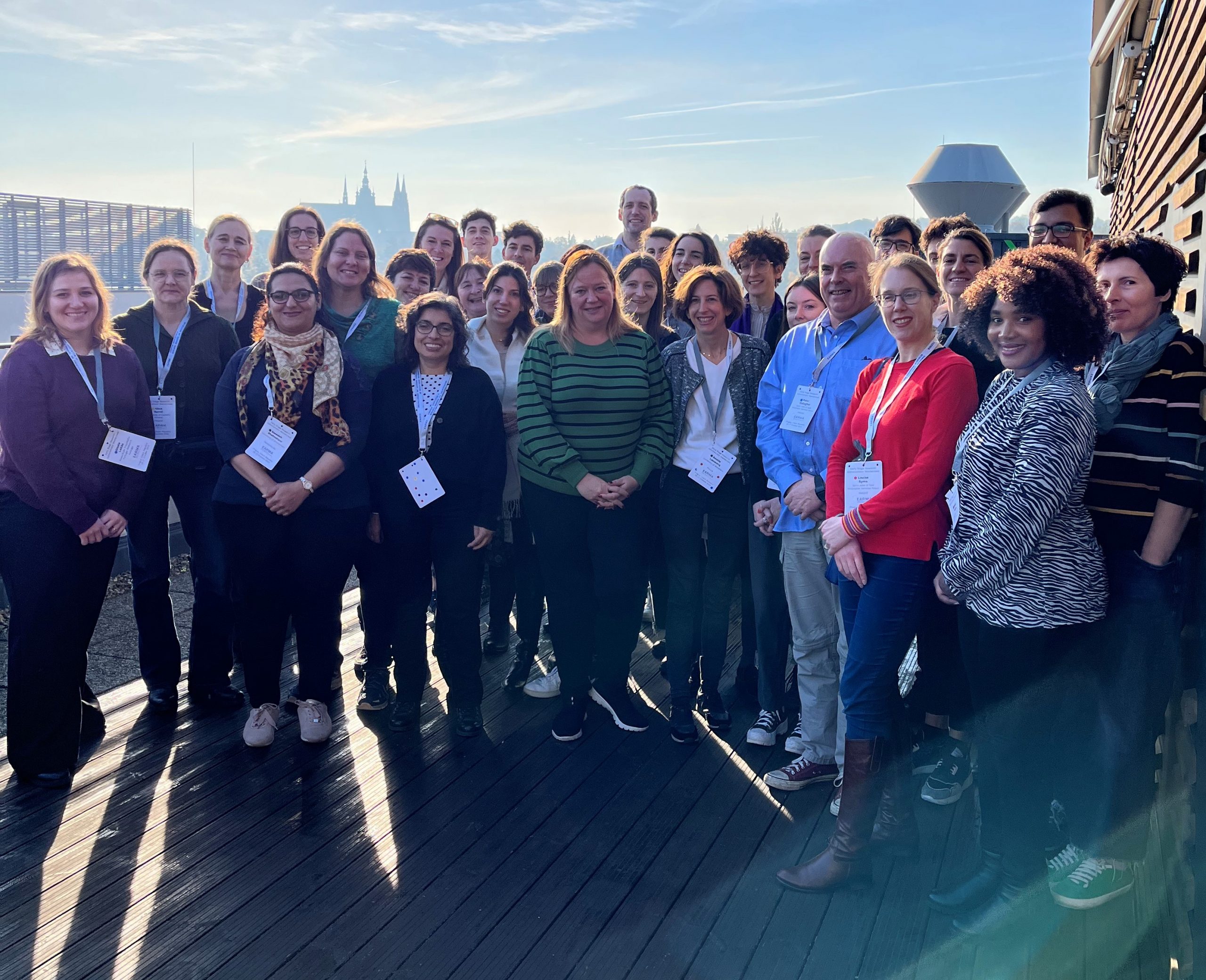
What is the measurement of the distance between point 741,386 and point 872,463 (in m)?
0.92

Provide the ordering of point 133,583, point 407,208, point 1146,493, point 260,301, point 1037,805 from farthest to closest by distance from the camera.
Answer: point 407,208 → point 260,301 → point 133,583 → point 1037,805 → point 1146,493

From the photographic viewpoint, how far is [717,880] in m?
2.61

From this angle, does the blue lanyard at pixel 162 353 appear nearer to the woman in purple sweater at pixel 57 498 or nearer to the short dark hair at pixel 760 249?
the woman in purple sweater at pixel 57 498

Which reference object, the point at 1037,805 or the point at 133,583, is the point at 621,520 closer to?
the point at 1037,805

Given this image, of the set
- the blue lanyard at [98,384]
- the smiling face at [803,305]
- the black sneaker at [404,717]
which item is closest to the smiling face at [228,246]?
the blue lanyard at [98,384]

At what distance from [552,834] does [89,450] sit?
2.06 metres

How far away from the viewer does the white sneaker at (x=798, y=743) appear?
10.6ft

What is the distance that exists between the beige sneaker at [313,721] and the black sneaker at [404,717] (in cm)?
24

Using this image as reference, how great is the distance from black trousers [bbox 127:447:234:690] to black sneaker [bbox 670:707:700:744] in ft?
5.97

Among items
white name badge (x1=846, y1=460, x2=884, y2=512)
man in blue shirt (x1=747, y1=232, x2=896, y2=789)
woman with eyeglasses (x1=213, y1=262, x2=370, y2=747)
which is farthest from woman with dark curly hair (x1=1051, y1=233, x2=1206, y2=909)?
woman with eyeglasses (x1=213, y1=262, x2=370, y2=747)

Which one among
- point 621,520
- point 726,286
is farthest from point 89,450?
point 726,286

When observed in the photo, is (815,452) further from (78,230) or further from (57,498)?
(78,230)

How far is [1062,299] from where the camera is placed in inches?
A: 85.4

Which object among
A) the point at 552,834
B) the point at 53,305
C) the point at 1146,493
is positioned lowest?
the point at 552,834
